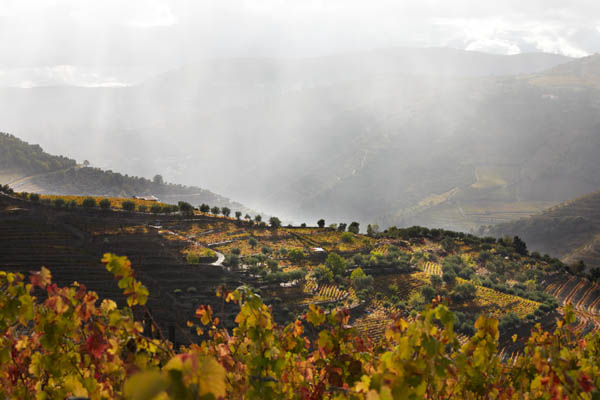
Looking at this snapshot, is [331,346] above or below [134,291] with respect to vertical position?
below

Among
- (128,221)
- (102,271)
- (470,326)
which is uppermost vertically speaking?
(128,221)

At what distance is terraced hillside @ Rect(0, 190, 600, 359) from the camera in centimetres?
4484

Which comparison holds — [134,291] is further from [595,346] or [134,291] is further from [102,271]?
[102,271]

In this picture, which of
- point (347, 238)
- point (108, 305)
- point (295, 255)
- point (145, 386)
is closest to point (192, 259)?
point (295, 255)

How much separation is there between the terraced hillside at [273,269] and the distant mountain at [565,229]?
73358 mm

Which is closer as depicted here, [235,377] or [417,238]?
[235,377]

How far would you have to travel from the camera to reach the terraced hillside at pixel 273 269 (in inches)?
1766

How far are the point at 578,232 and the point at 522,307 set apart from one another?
362 ft

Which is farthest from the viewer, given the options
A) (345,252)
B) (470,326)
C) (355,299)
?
(345,252)

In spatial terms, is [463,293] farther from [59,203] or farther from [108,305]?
[59,203]

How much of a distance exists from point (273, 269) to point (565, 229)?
132 meters

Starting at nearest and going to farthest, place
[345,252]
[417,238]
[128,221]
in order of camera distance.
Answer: [128,221], [345,252], [417,238]

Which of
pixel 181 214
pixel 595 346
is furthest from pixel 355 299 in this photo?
pixel 595 346

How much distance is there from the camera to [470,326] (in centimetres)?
4322
